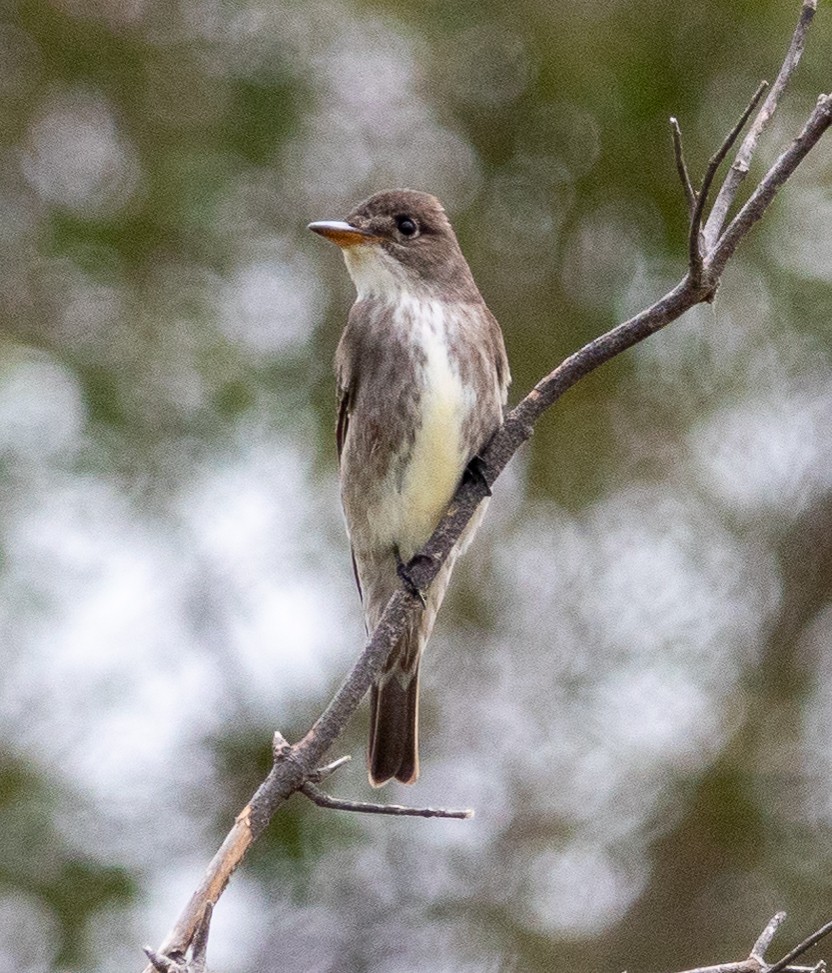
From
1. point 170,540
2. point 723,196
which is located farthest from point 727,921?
point 723,196

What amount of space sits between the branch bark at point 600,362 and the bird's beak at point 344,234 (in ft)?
4.21

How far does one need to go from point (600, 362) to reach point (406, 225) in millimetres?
1636

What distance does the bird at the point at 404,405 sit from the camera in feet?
13.9

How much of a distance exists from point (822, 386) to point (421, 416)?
8.54 ft

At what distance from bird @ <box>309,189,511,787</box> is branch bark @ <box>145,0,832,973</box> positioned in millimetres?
894

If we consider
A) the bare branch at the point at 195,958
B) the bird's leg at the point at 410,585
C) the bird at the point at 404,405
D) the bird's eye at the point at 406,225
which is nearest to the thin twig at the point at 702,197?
the bird's leg at the point at 410,585

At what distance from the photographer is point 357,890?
639cm

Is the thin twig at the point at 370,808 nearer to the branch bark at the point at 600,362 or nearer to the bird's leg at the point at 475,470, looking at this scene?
the branch bark at the point at 600,362

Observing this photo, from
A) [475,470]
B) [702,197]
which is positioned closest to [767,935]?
[702,197]

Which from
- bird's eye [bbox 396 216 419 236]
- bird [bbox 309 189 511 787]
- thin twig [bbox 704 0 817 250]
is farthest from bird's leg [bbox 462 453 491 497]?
thin twig [bbox 704 0 817 250]

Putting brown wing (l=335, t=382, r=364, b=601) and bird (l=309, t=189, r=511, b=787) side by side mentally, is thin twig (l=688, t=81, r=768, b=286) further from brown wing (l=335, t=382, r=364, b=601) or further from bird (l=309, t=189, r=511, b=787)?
brown wing (l=335, t=382, r=364, b=601)

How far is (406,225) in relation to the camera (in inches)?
183

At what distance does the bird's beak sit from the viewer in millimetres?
4441

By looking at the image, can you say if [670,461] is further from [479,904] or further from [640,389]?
[479,904]
